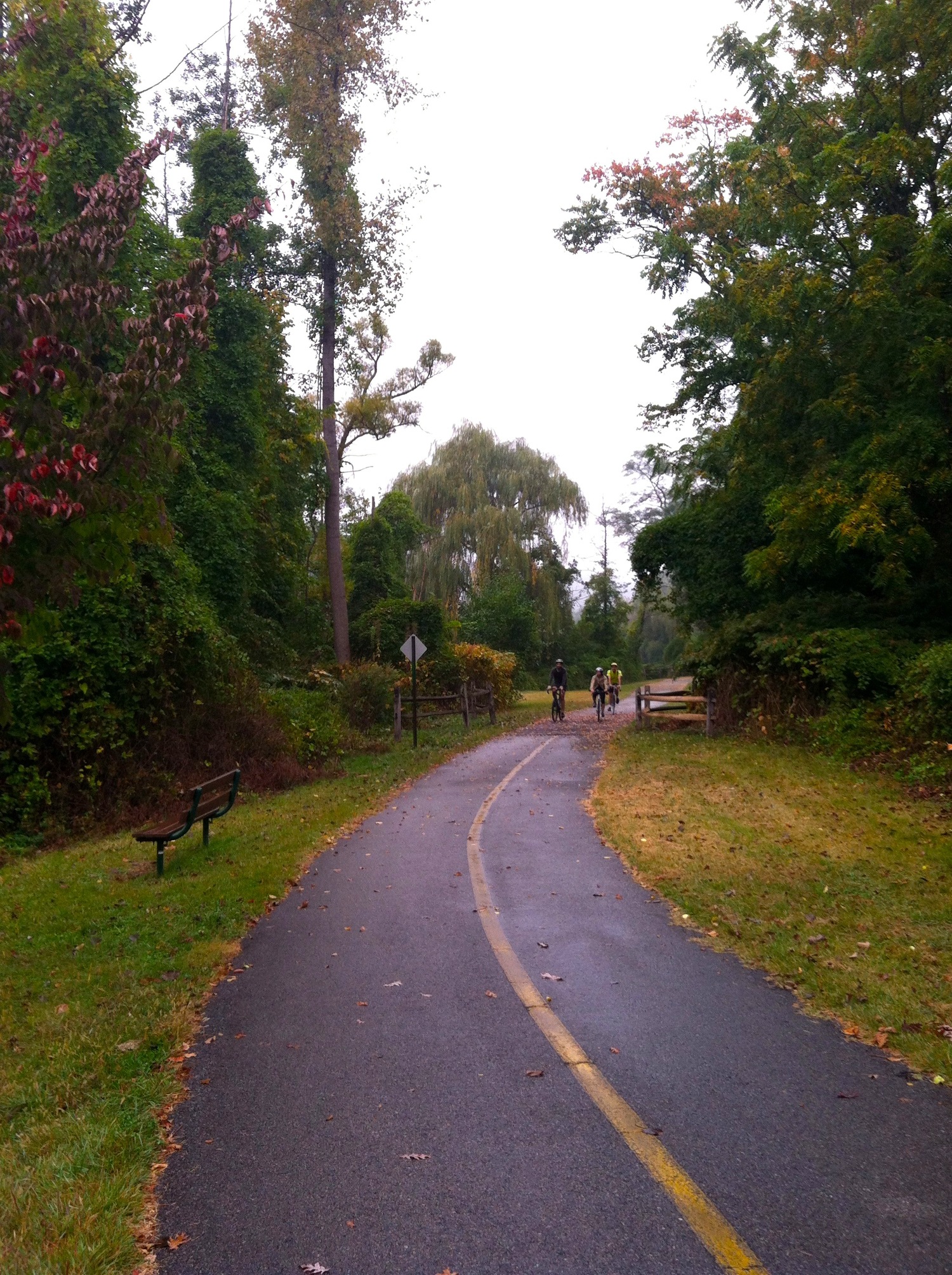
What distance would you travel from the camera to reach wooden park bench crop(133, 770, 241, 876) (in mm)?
10414

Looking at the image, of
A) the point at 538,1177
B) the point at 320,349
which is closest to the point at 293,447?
the point at 320,349

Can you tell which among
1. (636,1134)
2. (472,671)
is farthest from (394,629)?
(636,1134)

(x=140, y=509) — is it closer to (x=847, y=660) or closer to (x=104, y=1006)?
(x=104, y=1006)

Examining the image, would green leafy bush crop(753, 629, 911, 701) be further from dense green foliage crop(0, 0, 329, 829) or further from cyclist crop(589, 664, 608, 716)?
cyclist crop(589, 664, 608, 716)

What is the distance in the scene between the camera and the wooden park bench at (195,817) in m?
10.4

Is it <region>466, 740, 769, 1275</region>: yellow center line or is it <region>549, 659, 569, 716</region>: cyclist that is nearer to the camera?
<region>466, 740, 769, 1275</region>: yellow center line

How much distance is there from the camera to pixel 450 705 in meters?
32.6

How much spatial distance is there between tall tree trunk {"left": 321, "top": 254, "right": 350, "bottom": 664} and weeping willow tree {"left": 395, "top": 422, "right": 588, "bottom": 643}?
53.1ft

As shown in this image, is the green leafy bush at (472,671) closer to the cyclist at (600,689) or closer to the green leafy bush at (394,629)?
the green leafy bush at (394,629)

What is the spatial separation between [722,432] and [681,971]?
22072 millimetres

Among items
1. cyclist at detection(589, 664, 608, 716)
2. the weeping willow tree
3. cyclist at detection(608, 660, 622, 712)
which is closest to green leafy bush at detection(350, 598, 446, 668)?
cyclist at detection(589, 664, 608, 716)

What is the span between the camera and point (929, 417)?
18.1 meters

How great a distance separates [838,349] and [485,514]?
93.9 feet

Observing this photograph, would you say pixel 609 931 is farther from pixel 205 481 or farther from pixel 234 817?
pixel 205 481
